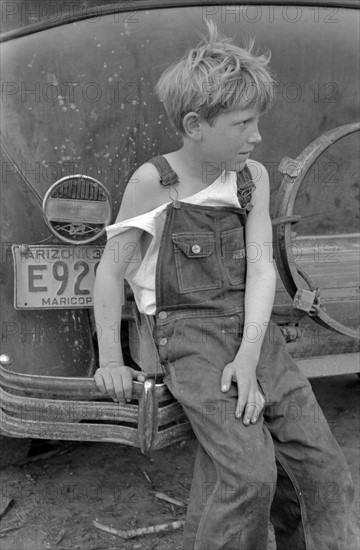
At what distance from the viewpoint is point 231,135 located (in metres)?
2.13

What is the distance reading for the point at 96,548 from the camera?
261cm

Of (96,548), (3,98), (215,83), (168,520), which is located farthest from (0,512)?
(215,83)

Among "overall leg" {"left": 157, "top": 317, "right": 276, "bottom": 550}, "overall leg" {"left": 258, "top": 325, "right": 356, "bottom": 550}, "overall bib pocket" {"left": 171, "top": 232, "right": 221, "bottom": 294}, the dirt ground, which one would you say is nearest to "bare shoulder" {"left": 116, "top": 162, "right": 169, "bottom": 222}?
"overall bib pocket" {"left": 171, "top": 232, "right": 221, "bottom": 294}

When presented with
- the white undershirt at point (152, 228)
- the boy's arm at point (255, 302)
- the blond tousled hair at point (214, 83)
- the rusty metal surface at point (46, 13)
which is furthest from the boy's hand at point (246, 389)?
the rusty metal surface at point (46, 13)

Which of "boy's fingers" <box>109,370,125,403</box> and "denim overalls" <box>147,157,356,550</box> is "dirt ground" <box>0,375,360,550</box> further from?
"boy's fingers" <box>109,370,125,403</box>

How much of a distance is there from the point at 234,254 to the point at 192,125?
1.37 ft

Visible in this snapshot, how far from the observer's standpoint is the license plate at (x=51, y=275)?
235cm

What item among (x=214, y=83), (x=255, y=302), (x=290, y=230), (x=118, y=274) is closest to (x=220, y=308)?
(x=255, y=302)

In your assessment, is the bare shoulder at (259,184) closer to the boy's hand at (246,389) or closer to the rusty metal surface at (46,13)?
the boy's hand at (246,389)

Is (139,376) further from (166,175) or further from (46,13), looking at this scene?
(46,13)

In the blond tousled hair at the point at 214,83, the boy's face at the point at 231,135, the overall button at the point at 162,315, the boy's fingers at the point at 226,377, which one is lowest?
the boy's fingers at the point at 226,377

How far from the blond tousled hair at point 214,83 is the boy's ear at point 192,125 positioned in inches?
0.6

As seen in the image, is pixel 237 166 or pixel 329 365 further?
pixel 329 365

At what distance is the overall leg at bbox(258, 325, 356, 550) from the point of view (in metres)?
2.21
